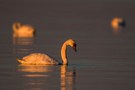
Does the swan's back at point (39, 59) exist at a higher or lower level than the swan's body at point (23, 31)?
lower

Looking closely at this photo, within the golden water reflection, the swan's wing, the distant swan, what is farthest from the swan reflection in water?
the distant swan

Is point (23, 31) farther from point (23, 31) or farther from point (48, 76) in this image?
point (48, 76)

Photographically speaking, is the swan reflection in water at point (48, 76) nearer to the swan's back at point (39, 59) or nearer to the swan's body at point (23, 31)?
the swan's back at point (39, 59)

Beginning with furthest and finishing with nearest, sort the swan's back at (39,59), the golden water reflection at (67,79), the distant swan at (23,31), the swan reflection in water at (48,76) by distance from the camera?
the distant swan at (23,31) < the swan's back at (39,59) < the swan reflection in water at (48,76) < the golden water reflection at (67,79)

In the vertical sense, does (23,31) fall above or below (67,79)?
above

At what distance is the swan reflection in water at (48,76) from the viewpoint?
2059 centimetres

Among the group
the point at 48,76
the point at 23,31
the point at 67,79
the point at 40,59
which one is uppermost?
the point at 23,31

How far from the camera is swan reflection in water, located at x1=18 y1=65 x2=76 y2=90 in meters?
20.6

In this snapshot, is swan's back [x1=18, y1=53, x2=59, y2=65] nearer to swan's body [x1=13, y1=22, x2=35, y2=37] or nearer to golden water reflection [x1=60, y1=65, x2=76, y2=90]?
golden water reflection [x1=60, y1=65, x2=76, y2=90]

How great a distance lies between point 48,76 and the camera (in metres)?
22.7

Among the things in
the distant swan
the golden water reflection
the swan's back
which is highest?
the distant swan

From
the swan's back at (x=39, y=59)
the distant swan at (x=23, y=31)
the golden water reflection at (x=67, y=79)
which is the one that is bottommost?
the golden water reflection at (x=67, y=79)

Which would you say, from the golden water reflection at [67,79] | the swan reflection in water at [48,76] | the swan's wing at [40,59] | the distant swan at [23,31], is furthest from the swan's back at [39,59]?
the distant swan at [23,31]

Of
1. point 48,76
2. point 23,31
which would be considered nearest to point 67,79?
point 48,76
